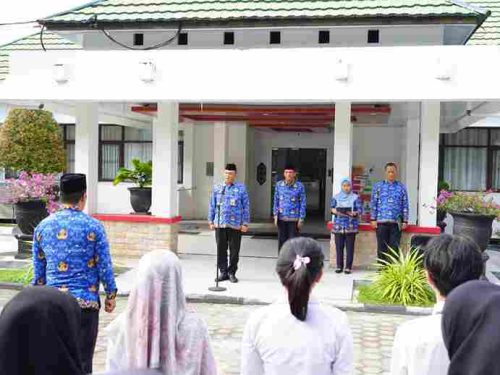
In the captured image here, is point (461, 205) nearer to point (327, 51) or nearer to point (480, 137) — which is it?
point (327, 51)

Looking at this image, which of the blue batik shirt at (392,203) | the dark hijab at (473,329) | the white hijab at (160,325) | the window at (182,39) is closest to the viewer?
the dark hijab at (473,329)

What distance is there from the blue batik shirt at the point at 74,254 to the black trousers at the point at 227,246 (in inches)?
212

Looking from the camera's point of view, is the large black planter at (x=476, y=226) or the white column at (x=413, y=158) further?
the white column at (x=413, y=158)

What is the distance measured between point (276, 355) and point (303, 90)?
7680 millimetres

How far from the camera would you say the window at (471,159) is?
58.7ft

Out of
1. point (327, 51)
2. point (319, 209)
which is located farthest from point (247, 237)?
point (327, 51)

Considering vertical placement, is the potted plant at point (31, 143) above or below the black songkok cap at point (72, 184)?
above

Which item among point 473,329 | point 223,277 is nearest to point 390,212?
point 223,277

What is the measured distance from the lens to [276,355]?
2934 mm

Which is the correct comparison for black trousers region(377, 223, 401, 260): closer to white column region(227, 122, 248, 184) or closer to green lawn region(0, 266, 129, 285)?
green lawn region(0, 266, 129, 285)

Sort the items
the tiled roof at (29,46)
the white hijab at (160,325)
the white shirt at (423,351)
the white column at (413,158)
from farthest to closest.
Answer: the tiled roof at (29,46)
the white column at (413,158)
the white hijab at (160,325)
the white shirt at (423,351)

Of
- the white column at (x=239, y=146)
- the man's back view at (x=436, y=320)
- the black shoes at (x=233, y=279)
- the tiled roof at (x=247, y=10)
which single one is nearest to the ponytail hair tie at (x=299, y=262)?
the man's back view at (x=436, y=320)

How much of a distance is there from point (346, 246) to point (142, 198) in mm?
6702

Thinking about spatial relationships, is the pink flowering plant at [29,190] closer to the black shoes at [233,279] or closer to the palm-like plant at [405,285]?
the black shoes at [233,279]
